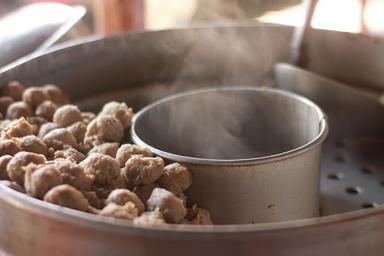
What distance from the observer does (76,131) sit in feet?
3.02

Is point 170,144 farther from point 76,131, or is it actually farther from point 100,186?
point 100,186

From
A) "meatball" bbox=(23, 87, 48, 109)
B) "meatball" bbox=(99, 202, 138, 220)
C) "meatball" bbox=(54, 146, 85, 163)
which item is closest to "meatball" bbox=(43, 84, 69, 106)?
"meatball" bbox=(23, 87, 48, 109)

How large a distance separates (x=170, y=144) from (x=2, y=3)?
218cm

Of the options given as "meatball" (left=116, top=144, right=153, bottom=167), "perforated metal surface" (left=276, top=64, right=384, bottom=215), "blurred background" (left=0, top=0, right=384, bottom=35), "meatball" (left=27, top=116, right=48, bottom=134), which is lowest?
"perforated metal surface" (left=276, top=64, right=384, bottom=215)

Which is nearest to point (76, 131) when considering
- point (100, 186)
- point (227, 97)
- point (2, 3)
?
point (100, 186)

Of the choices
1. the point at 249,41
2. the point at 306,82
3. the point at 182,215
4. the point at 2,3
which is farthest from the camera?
the point at 2,3

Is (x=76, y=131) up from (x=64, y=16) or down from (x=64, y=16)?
down

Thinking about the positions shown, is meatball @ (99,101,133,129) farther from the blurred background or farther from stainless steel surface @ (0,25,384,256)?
the blurred background

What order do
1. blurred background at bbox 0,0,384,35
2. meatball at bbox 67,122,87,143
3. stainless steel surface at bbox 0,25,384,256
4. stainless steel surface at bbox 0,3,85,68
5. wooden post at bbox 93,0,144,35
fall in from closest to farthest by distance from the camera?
stainless steel surface at bbox 0,25,384,256 → meatball at bbox 67,122,87,143 → stainless steel surface at bbox 0,3,85,68 → wooden post at bbox 93,0,144,35 → blurred background at bbox 0,0,384,35

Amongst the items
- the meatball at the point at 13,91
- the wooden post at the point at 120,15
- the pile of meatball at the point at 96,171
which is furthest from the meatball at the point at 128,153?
the wooden post at the point at 120,15

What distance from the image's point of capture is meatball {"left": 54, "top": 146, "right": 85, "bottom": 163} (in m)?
0.82

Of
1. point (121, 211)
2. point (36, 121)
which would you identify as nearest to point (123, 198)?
point (121, 211)

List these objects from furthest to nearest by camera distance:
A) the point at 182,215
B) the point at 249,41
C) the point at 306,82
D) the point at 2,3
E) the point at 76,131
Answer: the point at 2,3 < the point at 249,41 < the point at 306,82 < the point at 76,131 < the point at 182,215

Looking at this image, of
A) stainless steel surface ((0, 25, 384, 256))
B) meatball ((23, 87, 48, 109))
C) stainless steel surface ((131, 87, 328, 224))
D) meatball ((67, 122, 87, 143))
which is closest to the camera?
stainless steel surface ((0, 25, 384, 256))
